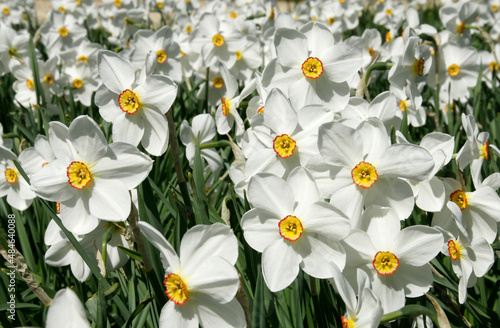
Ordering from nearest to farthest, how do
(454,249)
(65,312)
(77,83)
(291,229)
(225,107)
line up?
(65,312), (291,229), (454,249), (225,107), (77,83)

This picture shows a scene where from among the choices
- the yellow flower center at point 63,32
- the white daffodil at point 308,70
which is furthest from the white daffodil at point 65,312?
the yellow flower center at point 63,32

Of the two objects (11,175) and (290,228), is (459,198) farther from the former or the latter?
(11,175)

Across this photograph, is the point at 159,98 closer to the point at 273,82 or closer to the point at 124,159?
the point at 124,159

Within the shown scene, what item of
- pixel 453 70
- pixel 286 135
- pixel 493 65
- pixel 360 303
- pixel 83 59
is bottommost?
pixel 493 65

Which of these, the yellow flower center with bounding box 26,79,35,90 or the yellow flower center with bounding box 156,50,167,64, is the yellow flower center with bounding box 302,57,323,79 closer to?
the yellow flower center with bounding box 156,50,167,64

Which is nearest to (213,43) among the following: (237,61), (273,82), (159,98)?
(237,61)

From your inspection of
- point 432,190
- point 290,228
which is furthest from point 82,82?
point 432,190
